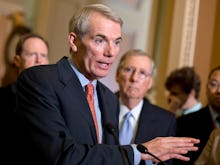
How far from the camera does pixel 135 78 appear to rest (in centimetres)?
287

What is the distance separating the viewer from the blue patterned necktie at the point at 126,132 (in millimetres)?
2643

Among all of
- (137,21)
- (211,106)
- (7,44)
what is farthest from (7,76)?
(7,44)

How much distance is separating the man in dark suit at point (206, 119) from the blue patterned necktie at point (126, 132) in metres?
0.31

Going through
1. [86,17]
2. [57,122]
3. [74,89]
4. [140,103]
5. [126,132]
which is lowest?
[126,132]

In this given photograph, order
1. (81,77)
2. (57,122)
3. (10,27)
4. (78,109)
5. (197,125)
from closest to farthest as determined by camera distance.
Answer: (57,122) → (78,109) → (81,77) → (197,125) → (10,27)

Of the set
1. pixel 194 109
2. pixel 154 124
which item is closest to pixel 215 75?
pixel 154 124

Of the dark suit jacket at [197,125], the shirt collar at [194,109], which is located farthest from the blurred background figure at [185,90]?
the dark suit jacket at [197,125]

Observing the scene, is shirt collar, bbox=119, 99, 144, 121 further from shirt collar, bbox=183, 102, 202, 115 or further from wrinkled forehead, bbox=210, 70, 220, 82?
shirt collar, bbox=183, 102, 202, 115

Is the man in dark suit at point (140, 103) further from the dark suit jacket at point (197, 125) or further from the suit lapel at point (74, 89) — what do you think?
the suit lapel at point (74, 89)

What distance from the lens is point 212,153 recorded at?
2.15 meters

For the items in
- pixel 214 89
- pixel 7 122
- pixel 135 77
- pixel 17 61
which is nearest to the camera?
pixel 7 122

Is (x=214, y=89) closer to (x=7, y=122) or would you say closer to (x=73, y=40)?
(x=73, y=40)

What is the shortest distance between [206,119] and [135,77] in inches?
19.8

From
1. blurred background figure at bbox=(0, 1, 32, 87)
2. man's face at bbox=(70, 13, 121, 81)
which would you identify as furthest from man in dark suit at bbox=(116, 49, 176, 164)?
blurred background figure at bbox=(0, 1, 32, 87)
